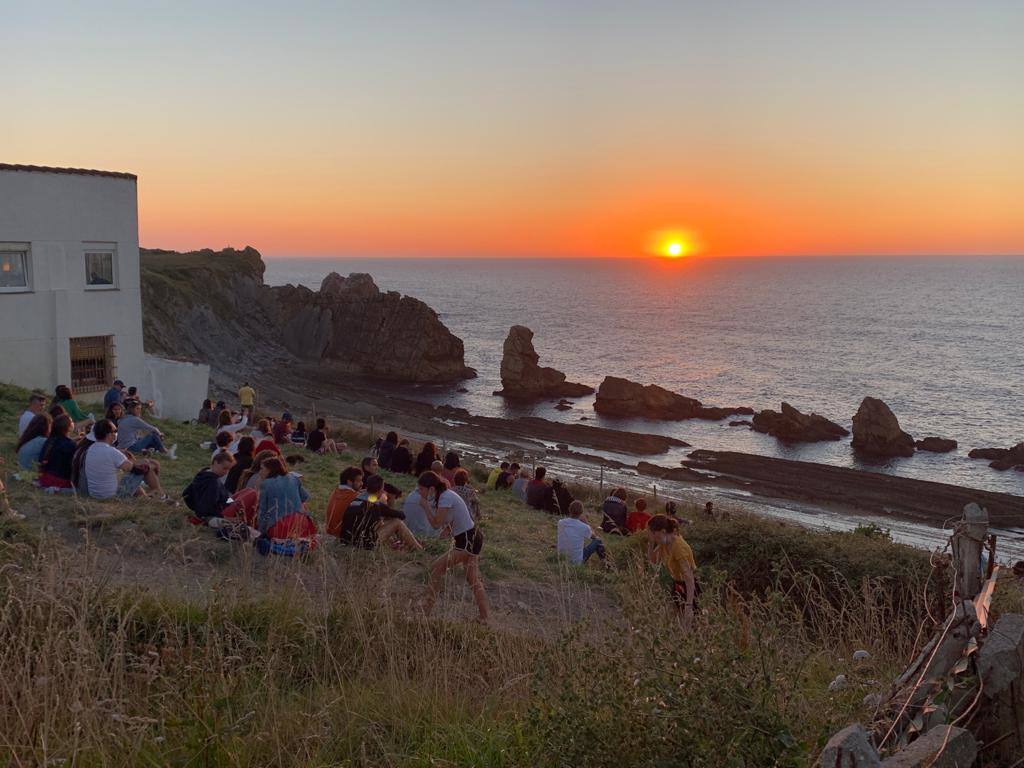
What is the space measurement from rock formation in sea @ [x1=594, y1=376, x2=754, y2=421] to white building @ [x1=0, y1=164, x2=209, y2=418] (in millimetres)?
39763

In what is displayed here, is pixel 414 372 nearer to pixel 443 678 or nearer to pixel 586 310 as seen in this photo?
pixel 443 678

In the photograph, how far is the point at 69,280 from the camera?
22344 mm

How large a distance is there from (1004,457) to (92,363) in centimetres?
4454

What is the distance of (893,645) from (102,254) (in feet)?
73.5

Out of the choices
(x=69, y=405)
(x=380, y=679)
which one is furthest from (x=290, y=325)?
(x=380, y=679)

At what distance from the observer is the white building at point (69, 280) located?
21359 mm

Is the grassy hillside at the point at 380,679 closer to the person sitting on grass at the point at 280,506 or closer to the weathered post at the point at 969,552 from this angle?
the weathered post at the point at 969,552

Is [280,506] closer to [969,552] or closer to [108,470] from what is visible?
[108,470]

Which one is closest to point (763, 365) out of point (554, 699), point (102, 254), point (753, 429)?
point (753, 429)

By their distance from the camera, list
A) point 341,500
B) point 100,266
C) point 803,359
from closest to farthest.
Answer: point 341,500 → point 100,266 → point 803,359

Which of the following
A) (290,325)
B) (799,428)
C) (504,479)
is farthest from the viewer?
(290,325)

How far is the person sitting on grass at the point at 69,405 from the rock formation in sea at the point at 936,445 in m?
45.5

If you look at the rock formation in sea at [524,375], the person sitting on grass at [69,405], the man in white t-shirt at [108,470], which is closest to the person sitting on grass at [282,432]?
the person sitting on grass at [69,405]

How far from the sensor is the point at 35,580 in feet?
14.3
